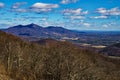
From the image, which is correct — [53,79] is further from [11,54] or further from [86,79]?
[11,54]

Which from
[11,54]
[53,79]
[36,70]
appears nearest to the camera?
[53,79]

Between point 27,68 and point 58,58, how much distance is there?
30.1 ft

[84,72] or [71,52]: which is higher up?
[71,52]

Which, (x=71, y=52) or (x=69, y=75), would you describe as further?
(x=71, y=52)

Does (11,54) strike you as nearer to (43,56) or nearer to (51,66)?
(43,56)

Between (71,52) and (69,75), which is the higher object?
(71,52)

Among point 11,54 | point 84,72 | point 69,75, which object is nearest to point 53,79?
point 69,75

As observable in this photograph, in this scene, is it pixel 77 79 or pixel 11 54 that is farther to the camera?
pixel 11 54

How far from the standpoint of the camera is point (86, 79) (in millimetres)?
51594

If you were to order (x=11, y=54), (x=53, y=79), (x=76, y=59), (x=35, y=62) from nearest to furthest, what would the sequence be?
(x=53, y=79) → (x=76, y=59) → (x=35, y=62) → (x=11, y=54)

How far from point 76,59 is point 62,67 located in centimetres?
377

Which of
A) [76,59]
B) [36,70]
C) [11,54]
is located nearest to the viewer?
[76,59]

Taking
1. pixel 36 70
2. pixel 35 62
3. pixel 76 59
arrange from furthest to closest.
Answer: pixel 35 62
pixel 36 70
pixel 76 59

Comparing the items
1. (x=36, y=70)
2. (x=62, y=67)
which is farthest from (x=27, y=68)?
(x=62, y=67)
